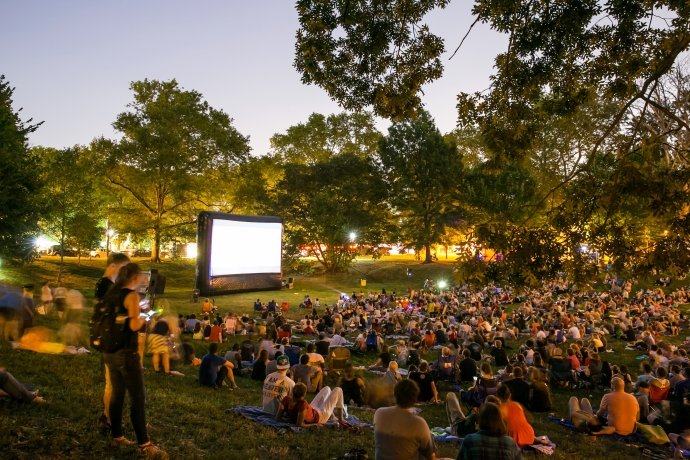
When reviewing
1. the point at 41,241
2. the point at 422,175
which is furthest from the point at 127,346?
the point at 422,175

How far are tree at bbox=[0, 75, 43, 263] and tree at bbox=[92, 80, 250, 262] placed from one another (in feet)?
39.8

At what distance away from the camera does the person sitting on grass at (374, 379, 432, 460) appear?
3.65m

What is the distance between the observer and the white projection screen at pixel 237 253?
19.0 m

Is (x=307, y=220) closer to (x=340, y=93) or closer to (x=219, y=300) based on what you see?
(x=219, y=300)

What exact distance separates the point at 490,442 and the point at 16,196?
2099 centimetres

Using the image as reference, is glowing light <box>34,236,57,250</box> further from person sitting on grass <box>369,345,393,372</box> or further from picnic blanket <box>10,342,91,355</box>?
person sitting on grass <box>369,345,393,372</box>

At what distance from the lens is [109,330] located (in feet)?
12.4

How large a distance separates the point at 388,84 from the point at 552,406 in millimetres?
6971

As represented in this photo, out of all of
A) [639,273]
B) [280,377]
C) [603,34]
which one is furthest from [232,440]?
[603,34]

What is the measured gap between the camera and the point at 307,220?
1438 inches

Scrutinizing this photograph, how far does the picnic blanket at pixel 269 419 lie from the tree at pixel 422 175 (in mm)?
32626

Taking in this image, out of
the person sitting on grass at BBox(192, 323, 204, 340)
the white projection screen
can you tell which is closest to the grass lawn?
the person sitting on grass at BBox(192, 323, 204, 340)

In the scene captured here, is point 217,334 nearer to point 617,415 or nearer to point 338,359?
point 338,359

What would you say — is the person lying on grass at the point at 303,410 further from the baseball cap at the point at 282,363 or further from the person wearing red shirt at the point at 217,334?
the person wearing red shirt at the point at 217,334
